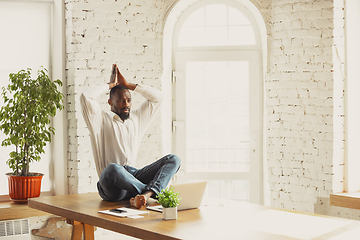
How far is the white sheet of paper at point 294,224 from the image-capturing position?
71.1 inches

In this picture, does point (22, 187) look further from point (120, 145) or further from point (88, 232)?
point (120, 145)

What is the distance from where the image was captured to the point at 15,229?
11.3 feet

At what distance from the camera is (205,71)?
13.4ft

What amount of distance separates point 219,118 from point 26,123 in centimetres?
183

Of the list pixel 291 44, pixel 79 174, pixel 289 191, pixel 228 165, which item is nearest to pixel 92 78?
pixel 79 174

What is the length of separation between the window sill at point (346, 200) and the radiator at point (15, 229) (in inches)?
103

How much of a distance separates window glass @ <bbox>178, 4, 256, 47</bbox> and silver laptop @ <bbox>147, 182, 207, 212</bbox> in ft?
6.82

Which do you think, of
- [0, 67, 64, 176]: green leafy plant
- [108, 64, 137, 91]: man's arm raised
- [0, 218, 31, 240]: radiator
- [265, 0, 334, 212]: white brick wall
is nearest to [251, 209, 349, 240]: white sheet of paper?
[108, 64, 137, 91]: man's arm raised

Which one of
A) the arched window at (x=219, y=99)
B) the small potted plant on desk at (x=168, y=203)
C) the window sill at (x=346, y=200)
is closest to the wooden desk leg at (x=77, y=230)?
the small potted plant on desk at (x=168, y=203)

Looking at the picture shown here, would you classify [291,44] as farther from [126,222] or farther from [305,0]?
[126,222]

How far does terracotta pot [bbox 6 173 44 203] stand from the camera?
3396mm

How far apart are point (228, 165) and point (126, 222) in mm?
2184

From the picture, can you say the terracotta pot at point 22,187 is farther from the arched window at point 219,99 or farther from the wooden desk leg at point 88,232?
the arched window at point 219,99

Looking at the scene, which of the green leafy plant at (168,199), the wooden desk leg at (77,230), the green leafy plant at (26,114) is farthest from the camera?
→ the green leafy plant at (26,114)
